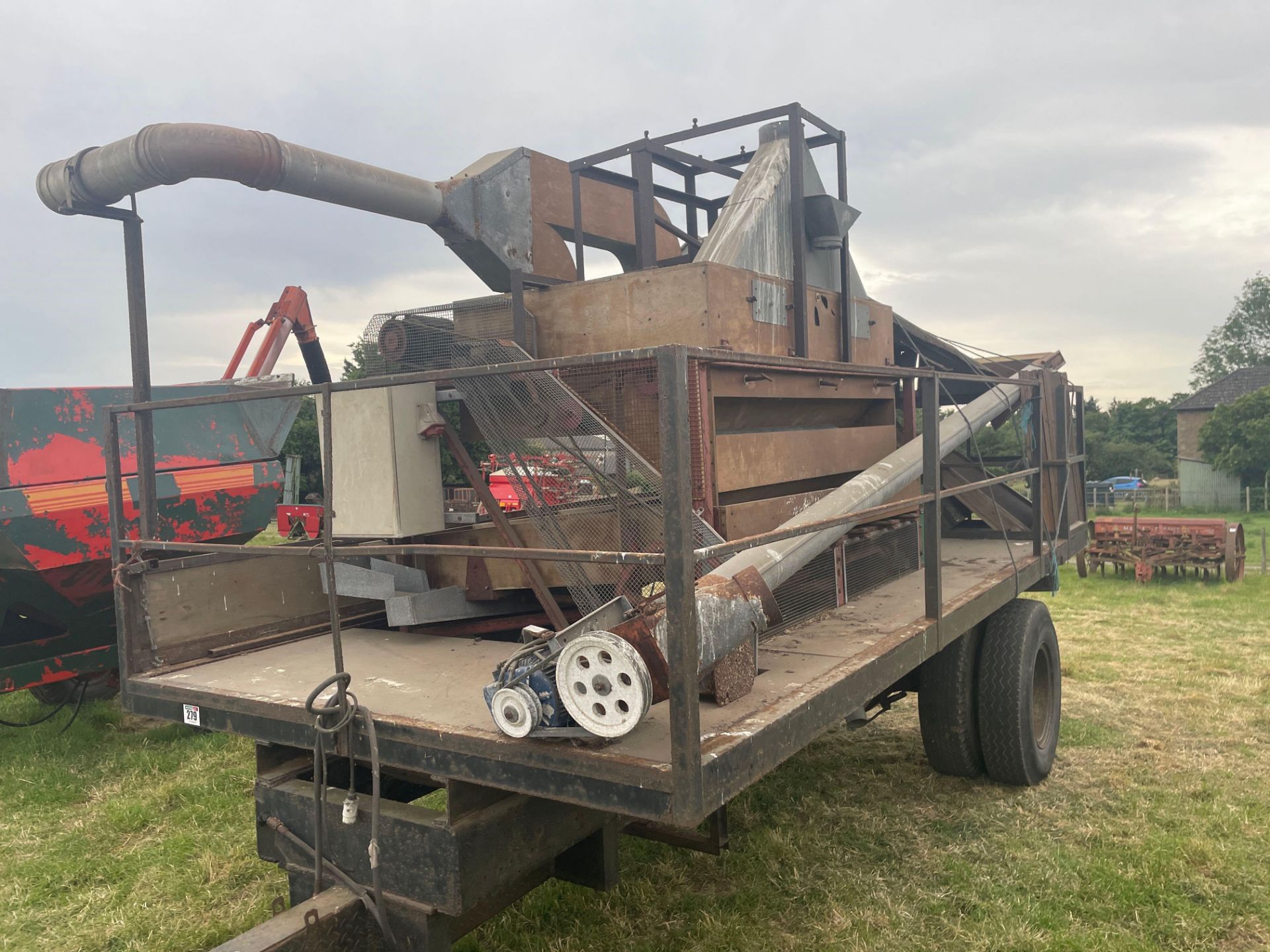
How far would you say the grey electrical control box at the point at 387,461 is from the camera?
336 cm

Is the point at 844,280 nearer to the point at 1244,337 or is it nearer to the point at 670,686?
the point at 670,686

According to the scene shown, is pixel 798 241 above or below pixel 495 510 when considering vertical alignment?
above

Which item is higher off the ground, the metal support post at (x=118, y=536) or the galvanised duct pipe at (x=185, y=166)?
the galvanised duct pipe at (x=185, y=166)

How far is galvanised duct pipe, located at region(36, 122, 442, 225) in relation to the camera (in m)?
3.34

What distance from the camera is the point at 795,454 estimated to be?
4.16m

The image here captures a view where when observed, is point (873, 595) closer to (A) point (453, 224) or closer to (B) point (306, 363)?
(A) point (453, 224)

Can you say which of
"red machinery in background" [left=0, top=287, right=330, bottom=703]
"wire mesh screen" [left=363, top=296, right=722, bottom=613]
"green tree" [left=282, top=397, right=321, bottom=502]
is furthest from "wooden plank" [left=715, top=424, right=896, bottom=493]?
"green tree" [left=282, top=397, right=321, bottom=502]

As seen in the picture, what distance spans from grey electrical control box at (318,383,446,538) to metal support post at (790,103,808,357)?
6.85ft

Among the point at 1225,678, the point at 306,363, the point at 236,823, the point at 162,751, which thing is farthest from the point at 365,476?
the point at 1225,678

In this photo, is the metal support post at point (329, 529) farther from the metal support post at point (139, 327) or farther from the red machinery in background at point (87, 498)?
the red machinery in background at point (87, 498)

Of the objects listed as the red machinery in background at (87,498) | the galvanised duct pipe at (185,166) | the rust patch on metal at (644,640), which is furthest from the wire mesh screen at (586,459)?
the red machinery in background at (87,498)

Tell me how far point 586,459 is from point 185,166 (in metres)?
1.86

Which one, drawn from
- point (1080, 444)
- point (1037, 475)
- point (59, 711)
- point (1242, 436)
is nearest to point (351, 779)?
point (1037, 475)

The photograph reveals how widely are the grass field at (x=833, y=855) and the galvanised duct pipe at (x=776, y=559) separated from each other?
144 cm
